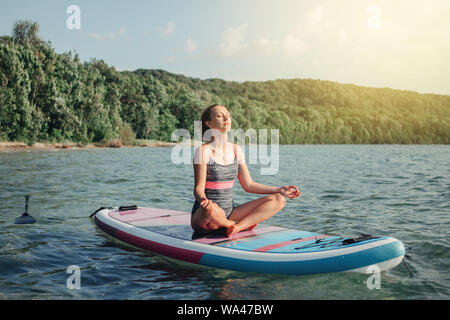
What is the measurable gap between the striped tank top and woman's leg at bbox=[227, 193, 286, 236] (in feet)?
0.71

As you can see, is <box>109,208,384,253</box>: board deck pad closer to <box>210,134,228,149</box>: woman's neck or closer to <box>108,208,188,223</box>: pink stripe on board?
<box>108,208,188,223</box>: pink stripe on board

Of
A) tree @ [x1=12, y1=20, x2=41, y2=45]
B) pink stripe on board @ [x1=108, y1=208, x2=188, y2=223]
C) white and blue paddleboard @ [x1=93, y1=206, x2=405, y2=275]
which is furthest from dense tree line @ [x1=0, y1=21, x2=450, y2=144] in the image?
white and blue paddleboard @ [x1=93, y1=206, x2=405, y2=275]

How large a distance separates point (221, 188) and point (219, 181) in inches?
4.4

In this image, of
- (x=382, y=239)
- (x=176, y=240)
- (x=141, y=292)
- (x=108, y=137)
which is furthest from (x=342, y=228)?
(x=108, y=137)

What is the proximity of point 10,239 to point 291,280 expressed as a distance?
4.49 metres

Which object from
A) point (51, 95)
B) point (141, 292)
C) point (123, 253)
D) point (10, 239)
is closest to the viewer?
point (141, 292)

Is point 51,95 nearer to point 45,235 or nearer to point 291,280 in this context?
point 45,235

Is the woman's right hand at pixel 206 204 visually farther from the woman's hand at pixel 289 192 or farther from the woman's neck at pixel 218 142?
the woman's hand at pixel 289 192

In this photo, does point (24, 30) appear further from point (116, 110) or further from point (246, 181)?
point (246, 181)

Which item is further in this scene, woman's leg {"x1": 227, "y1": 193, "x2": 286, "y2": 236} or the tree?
the tree

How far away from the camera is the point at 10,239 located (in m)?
6.34

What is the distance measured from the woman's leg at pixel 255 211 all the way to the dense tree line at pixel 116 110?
1490 inches

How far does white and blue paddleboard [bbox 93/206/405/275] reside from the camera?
4.27 metres

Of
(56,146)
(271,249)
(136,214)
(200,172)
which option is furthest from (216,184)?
(56,146)
